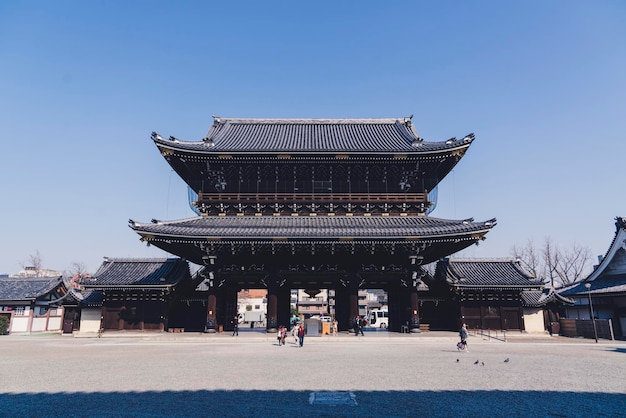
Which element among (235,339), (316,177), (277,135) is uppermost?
(277,135)

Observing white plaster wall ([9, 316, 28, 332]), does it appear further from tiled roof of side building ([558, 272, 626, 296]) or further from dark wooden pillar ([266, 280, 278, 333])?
tiled roof of side building ([558, 272, 626, 296])

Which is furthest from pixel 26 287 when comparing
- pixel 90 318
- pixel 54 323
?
pixel 90 318

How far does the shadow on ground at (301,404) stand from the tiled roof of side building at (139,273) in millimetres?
19375

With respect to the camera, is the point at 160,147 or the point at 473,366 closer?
the point at 473,366

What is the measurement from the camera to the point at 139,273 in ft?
103

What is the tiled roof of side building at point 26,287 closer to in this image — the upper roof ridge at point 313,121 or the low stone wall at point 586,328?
the upper roof ridge at point 313,121

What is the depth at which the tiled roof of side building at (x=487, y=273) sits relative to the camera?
29056 millimetres

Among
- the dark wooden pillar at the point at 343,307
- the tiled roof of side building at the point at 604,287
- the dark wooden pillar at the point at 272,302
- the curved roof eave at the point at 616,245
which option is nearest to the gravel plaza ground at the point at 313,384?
the dark wooden pillar at the point at 272,302

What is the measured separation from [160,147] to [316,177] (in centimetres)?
1160

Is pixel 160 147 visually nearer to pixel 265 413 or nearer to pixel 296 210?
pixel 296 210

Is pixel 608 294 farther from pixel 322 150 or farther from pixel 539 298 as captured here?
pixel 322 150

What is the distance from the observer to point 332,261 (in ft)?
91.4

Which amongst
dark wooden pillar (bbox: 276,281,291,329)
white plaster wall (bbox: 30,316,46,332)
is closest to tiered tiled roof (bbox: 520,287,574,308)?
dark wooden pillar (bbox: 276,281,291,329)

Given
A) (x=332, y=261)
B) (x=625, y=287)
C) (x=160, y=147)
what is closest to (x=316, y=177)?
(x=332, y=261)
